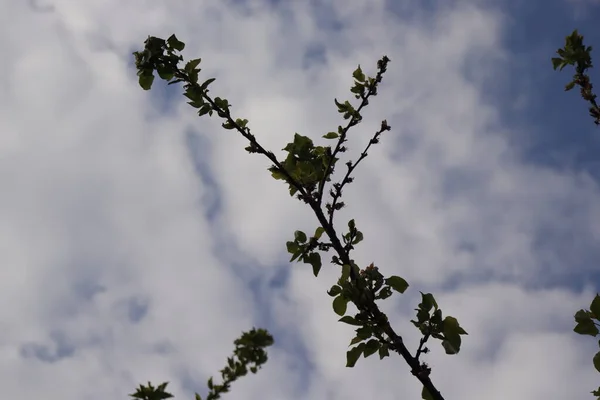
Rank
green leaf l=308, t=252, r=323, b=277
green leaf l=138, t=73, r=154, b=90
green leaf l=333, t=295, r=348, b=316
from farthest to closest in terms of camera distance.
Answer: green leaf l=138, t=73, r=154, b=90, green leaf l=308, t=252, r=323, b=277, green leaf l=333, t=295, r=348, b=316

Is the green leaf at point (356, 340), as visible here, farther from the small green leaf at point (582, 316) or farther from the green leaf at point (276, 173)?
the small green leaf at point (582, 316)

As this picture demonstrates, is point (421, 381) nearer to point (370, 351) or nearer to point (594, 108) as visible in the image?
point (370, 351)

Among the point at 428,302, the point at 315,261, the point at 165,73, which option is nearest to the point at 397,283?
the point at 428,302

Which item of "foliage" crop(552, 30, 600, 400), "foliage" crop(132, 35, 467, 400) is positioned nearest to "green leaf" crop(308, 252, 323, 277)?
"foliage" crop(132, 35, 467, 400)

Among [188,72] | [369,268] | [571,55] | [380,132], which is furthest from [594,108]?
[188,72]

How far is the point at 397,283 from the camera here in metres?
5.22

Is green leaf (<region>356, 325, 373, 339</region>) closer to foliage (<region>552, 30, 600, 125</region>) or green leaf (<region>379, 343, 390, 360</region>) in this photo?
green leaf (<region>379, 343, 390, 360</region>)

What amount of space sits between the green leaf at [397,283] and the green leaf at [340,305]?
1.63 feet

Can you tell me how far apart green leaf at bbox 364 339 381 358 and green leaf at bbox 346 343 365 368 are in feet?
0.16

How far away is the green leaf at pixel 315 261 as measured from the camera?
18.6 feet

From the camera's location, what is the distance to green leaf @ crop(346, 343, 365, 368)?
5188mm

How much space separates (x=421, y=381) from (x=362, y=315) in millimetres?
786

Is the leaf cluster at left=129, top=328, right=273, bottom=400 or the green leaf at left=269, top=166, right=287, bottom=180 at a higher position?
the green leaf at left=269, top=166, right=287, bottom=180

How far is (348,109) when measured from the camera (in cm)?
621
